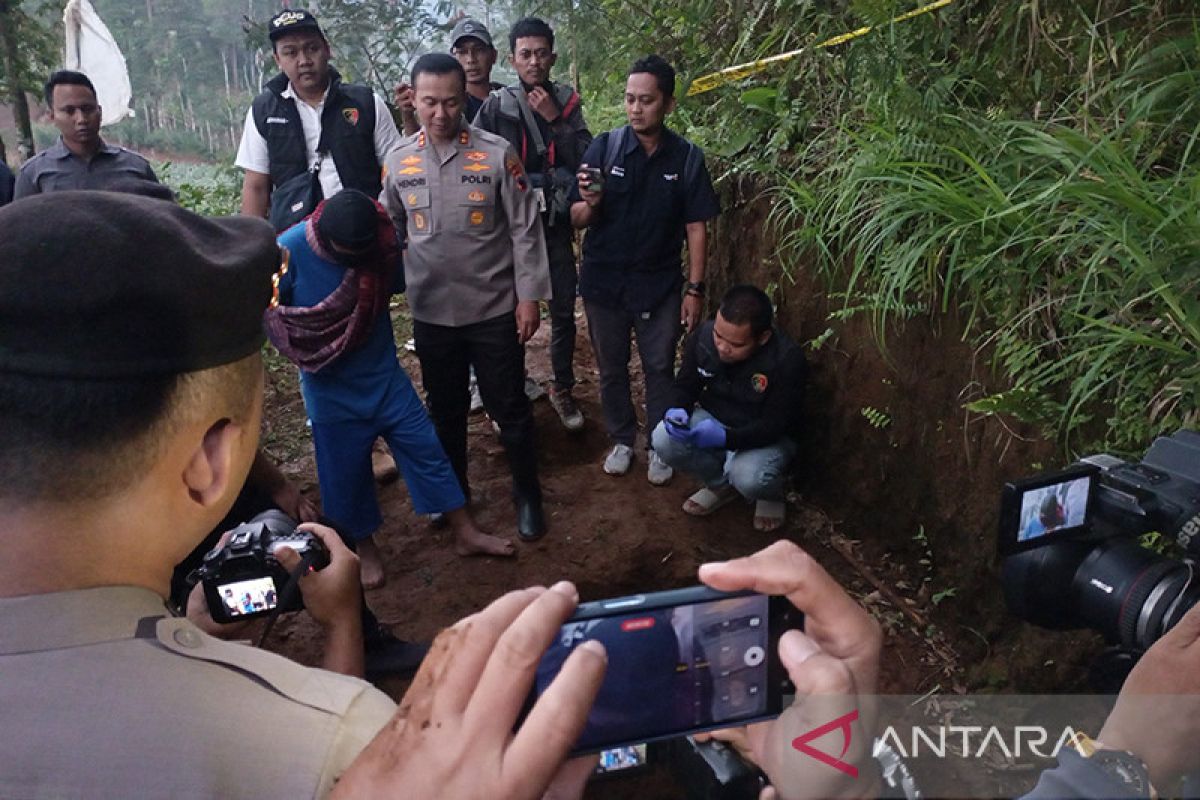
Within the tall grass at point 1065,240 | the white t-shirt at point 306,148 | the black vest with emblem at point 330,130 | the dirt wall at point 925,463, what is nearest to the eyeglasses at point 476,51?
the black vest with emblem at point 330,130

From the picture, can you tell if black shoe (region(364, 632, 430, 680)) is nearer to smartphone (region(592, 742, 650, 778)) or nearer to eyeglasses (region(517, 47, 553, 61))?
smartphone (region(592, 742, 650, 778))

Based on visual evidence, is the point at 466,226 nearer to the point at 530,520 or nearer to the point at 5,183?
the point at 530,520

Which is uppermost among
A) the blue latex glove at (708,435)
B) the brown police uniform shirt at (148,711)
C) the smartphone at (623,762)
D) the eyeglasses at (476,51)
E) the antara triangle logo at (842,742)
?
the eyeglasses at (476,51)

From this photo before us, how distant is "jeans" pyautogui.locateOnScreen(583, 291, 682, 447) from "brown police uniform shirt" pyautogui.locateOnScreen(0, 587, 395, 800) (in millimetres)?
3343

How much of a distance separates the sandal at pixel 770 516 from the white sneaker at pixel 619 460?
2.55 feet

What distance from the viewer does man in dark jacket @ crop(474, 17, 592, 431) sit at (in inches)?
171

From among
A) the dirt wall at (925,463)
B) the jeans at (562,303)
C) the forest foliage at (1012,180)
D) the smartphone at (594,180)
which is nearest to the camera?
the forest foliage at (1012,180)

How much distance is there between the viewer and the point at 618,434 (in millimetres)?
4320

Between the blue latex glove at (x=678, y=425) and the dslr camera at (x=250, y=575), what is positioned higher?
the dslr camera at (x=250, y=575)

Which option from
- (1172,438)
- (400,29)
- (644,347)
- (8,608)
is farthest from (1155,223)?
(400,29)

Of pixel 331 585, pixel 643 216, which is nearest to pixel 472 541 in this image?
pixel 643 216

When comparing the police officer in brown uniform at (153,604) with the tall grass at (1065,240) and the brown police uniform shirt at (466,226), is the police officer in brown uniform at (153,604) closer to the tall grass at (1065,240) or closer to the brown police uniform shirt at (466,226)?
the tall grass at (1065,240)

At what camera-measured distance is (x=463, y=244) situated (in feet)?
11.3

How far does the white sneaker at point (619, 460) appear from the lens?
4.27 m
